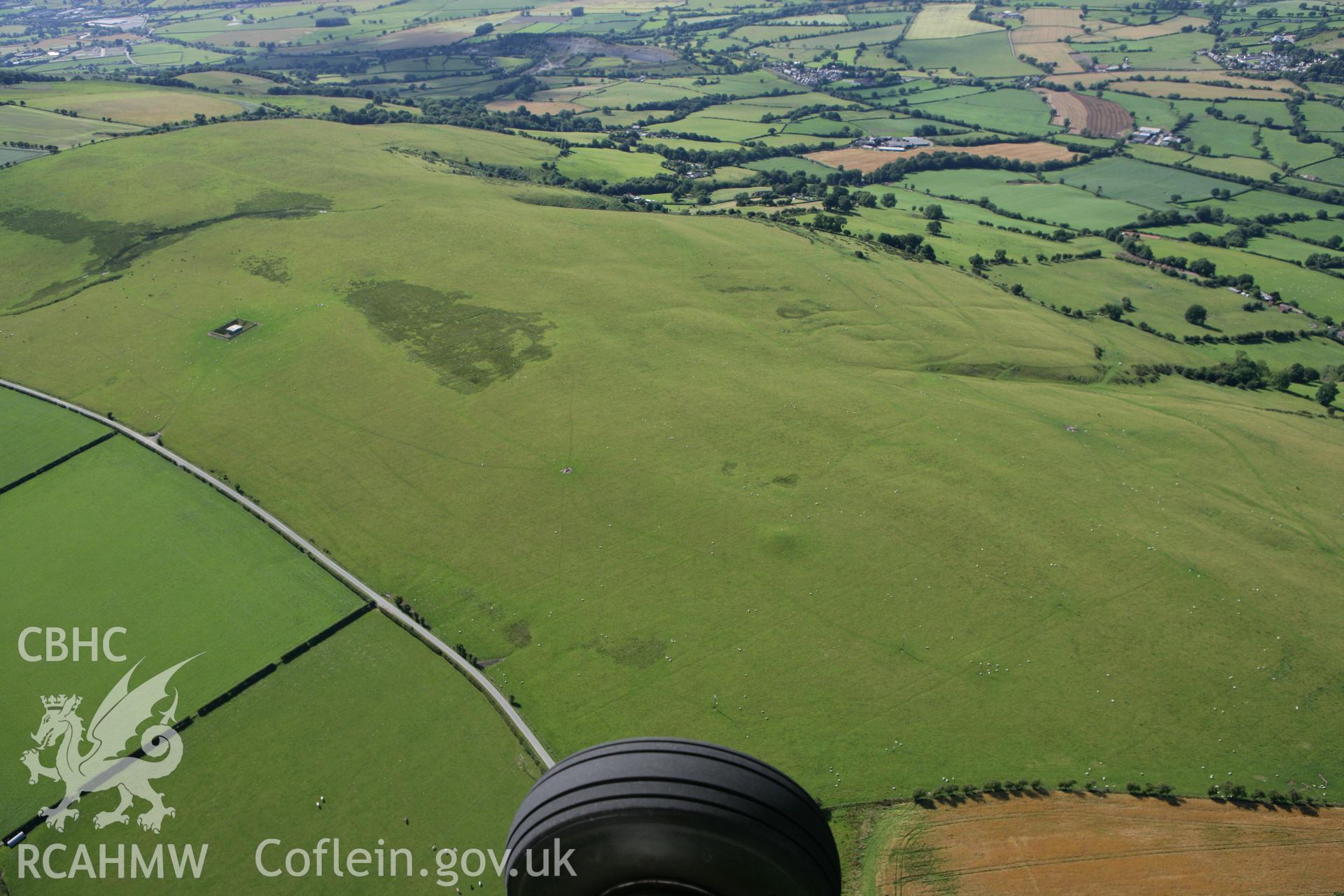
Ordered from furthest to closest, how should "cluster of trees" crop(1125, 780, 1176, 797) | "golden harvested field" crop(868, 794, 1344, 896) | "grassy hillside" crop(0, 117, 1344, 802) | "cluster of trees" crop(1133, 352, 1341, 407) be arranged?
"cluster of trees" crop(1133, 352, 1341, 407)
"grassy hillside" crop(0, 117, 1344, 802)
"cluster of trees" crop(1125, 780, 1176, 797)
"golden harvested field" crop(868, 794, 1344, 896)

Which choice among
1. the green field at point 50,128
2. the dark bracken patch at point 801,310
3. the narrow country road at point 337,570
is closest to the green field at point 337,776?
the narrow country road at point 337,570

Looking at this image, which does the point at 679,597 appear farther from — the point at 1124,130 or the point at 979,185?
the point at 1124,130

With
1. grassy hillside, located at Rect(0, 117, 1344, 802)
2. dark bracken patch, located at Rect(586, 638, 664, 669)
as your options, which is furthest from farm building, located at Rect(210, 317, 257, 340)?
dark bracken patch, located at Rect(586, 638, 664, 669)

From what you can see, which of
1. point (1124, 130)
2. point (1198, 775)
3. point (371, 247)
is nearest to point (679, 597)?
point (1198, 775)

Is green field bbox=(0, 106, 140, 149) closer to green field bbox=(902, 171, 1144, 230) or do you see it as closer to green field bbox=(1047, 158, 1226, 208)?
green field bbox=(902, 171, 1144, 230)

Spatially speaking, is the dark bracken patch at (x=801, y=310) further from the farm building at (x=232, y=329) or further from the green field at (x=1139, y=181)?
the green field at (x=1139, y=181)

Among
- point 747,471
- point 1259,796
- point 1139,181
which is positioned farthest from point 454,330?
point 1139,181
